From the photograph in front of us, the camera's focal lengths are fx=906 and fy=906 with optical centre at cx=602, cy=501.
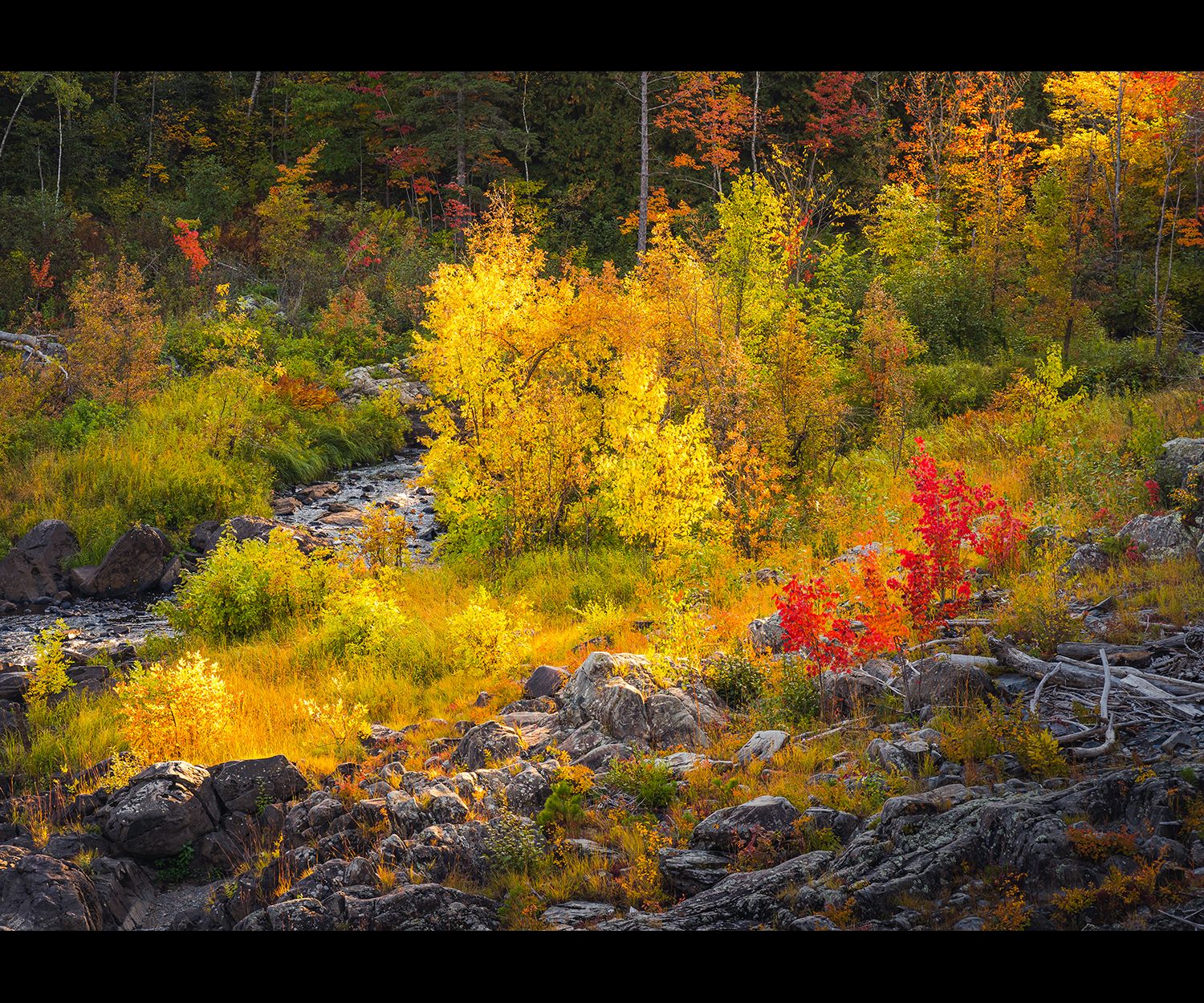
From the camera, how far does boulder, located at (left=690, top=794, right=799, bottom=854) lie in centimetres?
607

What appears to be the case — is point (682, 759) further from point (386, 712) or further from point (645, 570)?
point (645, 570)

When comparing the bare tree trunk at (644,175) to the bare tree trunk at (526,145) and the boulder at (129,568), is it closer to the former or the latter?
the bare tree trunk at (526,145)

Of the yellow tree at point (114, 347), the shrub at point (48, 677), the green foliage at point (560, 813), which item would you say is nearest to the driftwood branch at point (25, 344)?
the yellow tree at point (114, 347)

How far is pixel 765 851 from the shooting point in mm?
5879

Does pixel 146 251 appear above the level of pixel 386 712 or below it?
above

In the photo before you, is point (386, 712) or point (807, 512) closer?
point (386, 712)

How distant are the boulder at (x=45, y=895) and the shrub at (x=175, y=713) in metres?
2.36

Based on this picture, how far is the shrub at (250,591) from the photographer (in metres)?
13.0

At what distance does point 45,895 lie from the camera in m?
6.19

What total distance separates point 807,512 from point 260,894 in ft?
32.8

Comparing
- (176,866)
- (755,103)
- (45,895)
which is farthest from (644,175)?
(45,895)

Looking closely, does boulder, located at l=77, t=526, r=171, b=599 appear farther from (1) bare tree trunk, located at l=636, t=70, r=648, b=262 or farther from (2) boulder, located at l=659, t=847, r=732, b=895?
(1) bare tree trunk, located at l=636, t=70, r=648, b=262

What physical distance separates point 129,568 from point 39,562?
1470mm

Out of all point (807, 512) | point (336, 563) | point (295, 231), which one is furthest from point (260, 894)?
point (295, 231)
